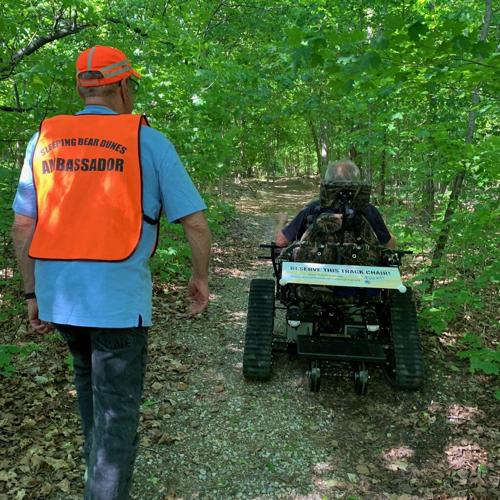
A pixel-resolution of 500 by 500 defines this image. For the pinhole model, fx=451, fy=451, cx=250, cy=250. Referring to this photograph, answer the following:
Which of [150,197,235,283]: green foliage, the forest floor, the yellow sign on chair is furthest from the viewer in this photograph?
[150,197,235,283]: green foliage

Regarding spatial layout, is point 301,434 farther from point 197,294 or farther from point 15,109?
point 15,109

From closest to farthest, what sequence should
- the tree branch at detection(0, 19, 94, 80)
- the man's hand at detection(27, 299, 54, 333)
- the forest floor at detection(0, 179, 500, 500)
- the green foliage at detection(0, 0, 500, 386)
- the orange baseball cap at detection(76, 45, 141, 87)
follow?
1. the orange baseball cap at detection(76, 45, 141, 87)
2. the man's hand at detection(27, 299, 54, 333)
3. the forest floor at detection(0, 179, 500, 500)
4. the green foliage at detection(0, 0, 500, 386)
5. the tree branch at detection(0, 19, 94, 80)

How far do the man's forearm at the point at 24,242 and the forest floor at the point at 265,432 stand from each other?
5.05 feet

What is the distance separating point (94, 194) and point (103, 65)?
631 millimetres

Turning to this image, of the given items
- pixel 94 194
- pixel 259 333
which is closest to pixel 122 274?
pixel 94 194

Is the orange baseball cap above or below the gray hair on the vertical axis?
above

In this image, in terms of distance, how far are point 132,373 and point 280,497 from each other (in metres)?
1.54

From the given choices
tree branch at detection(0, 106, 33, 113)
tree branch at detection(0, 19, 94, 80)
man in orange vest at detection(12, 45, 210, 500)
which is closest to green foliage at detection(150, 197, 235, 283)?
tree branch at detection(0, 106, 33, 113)

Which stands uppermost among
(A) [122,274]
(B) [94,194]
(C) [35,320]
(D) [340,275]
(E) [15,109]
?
(E) [15,109]

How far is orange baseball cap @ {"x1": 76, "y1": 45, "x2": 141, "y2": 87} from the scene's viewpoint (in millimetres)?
2115

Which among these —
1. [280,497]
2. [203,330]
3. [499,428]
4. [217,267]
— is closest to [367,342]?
[499,428]

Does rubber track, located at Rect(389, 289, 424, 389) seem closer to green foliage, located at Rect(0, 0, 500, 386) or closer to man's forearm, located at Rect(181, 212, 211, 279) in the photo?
green foliage, located at Rect(0, 0, 500, 386)

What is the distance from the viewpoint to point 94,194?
2004 millimetres

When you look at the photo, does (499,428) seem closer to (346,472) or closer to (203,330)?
Answer: (346,472)
